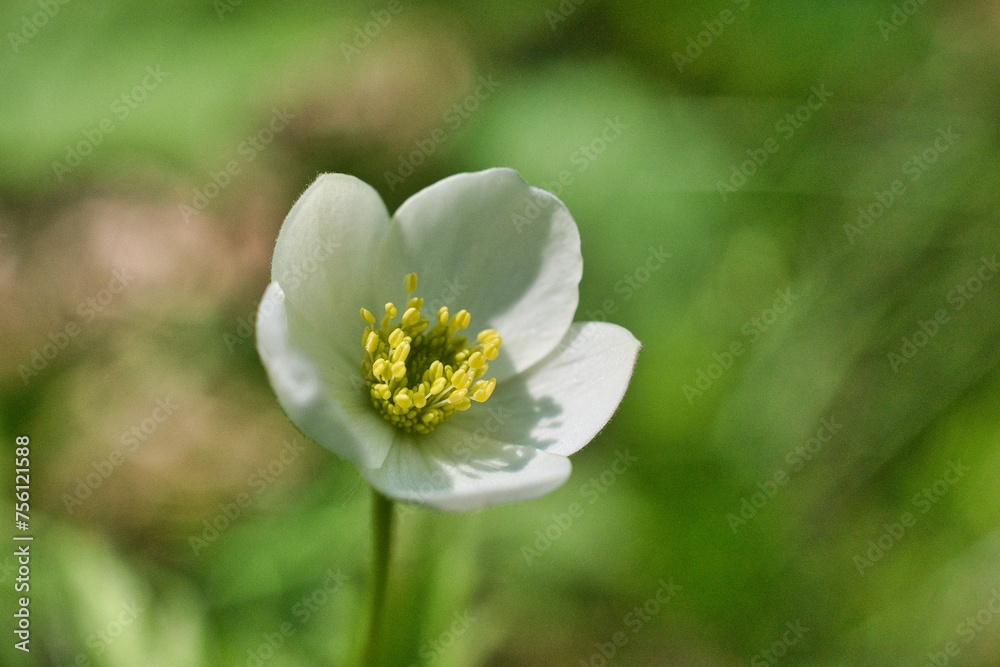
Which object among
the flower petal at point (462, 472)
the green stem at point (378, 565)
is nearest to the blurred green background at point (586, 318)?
the green stem at point (378, 565)

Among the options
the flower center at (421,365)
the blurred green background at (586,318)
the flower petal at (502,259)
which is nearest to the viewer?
the flower center at (421,365)

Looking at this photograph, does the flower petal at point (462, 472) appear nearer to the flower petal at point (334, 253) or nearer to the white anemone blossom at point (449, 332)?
the white anemone blossom at point (449, 332)

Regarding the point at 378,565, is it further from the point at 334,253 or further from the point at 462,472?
the point at 334,253

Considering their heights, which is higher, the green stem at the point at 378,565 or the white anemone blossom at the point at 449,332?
the white anemone blossom at the point at 449,332

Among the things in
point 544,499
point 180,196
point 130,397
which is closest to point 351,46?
point 180,196

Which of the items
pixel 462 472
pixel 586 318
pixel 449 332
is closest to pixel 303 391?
pixel 462 472

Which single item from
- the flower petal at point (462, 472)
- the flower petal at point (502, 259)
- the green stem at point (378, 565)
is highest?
the flower petal at point (502, 259)
